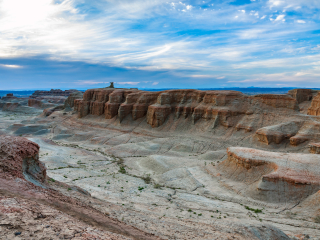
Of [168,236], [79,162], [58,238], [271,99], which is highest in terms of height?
[271,99]

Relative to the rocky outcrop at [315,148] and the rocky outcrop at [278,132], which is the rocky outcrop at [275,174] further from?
the rocky outcrop at [278,132]

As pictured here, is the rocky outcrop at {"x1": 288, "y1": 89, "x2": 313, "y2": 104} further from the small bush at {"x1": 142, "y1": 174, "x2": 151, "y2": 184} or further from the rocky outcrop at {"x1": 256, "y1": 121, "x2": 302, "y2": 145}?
the small bush at {"x1": 142, "y1": 174, "x2": 151, "y2": 184}

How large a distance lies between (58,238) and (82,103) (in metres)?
62.9

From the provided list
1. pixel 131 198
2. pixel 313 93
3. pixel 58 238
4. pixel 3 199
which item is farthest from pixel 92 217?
pixel 313 93

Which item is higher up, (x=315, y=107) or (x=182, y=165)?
(x=315, y=107)

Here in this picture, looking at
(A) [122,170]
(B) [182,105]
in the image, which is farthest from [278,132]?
(A) [122,170]

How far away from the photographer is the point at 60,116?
71.9 meters

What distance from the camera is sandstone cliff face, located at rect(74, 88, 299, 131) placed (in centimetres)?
4388

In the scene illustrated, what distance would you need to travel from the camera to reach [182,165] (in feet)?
103

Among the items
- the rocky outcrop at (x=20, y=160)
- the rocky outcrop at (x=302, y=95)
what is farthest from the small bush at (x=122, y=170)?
the rocky outcrop at (x=302, y=95)

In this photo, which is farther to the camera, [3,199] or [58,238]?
[3,199]

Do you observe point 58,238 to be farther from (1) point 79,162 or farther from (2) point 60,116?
(2) point 60,116

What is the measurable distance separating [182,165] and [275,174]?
12509 millimetres

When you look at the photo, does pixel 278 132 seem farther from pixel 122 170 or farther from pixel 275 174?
pixel 122 170
